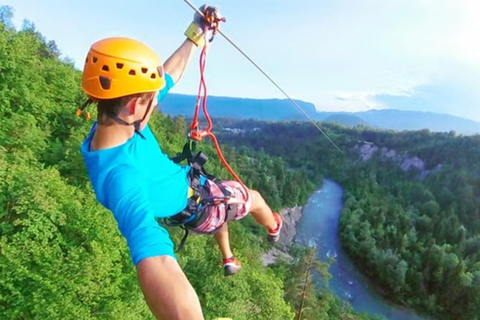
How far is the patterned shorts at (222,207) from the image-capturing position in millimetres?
2318

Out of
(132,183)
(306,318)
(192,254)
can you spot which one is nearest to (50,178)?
(192,254)

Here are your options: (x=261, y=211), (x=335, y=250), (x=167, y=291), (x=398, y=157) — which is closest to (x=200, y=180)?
(x=261, y=211)

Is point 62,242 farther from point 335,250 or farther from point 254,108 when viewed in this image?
point 254,108

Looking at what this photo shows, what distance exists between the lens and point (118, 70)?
5.28 ft

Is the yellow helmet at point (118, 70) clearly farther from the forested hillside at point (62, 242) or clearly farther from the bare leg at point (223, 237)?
the forested hillside at point (62, 242)

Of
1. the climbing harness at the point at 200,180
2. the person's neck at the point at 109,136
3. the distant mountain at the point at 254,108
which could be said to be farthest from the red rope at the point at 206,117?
the distant mountain at the point at 254,108

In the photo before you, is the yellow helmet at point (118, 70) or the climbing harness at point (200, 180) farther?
the climbing harness at point (200, 180)

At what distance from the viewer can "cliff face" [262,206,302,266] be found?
29.6m

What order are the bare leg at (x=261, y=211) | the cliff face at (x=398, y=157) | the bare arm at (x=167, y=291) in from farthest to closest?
the cliff face at (x=398, y=157) < the bare leg at (x=261, y=211) < the bare arm at (x=167, y=291)

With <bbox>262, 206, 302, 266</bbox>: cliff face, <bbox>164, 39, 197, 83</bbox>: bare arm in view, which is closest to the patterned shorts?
<bbox>164, 39, 197, 83</bbox>: bare arm

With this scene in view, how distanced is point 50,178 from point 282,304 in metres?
7.31

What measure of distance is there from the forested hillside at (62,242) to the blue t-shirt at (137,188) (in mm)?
6781

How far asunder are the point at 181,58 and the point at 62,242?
7.49 meters

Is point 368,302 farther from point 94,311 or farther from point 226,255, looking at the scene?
point 226,255
